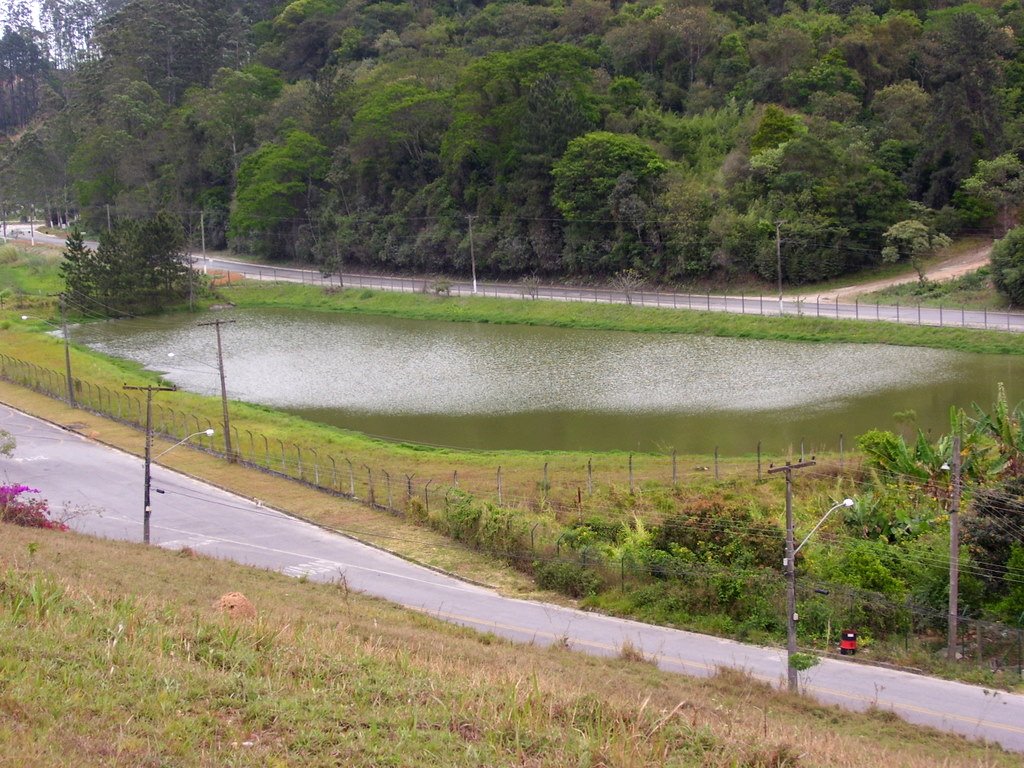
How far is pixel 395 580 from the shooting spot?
28547 mm

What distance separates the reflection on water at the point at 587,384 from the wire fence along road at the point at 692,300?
4.08m

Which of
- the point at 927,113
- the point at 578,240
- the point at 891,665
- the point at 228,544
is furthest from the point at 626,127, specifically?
the point at 891,665

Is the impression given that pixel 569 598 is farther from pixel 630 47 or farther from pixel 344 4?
pixel 344 4

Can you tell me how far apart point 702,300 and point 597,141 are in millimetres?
14777

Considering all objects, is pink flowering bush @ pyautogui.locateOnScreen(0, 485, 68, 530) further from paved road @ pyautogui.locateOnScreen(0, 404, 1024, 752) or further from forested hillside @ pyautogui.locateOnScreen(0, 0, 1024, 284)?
forested hillside @ pyautogui.locateOnScreen(0, 0, 1024, 284)

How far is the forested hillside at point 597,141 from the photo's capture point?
6894 cm

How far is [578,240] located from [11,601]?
206ft

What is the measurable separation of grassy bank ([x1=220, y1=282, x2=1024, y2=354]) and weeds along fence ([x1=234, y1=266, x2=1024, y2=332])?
99cm

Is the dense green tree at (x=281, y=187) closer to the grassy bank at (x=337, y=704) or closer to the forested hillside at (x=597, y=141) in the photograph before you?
the forested hillside at (x=597, y=141)

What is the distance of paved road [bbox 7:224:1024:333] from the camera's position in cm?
5556

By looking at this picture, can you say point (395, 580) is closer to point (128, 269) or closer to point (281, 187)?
point (128, 269)

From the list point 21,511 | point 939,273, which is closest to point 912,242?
point 939,273

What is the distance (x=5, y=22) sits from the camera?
172 m

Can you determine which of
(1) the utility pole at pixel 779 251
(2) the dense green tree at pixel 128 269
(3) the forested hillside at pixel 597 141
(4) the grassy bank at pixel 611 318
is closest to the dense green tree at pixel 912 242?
(3) the forested hillside at pixel 597 141
